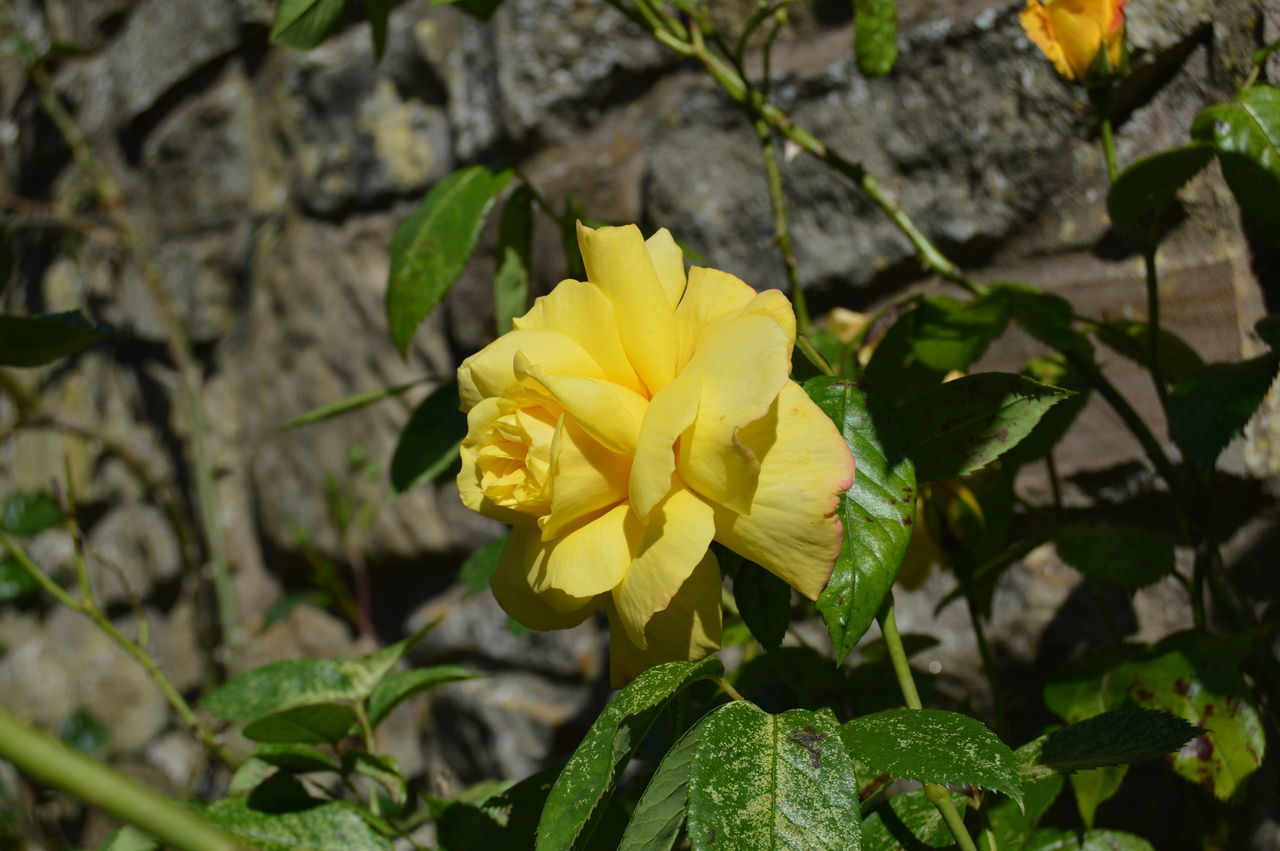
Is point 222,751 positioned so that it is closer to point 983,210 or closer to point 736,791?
point 736,791

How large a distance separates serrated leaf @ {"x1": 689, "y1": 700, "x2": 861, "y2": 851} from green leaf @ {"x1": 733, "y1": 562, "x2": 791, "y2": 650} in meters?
0.06

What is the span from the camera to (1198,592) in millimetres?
709

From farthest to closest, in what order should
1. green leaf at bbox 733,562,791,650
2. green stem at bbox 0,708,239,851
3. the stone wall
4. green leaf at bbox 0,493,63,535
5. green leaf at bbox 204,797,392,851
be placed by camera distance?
green leaf at bbox 0,493,63,535
the stone wall
green leaf at bbox 204,797,392,851
green leaf at bbox 733,562,791,650
green stem at bbox 0,708,239,851

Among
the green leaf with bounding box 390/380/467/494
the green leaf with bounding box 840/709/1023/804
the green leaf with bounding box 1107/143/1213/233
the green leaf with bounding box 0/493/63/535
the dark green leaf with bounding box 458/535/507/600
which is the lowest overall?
the green leaf with bounding box 0/493/63/535

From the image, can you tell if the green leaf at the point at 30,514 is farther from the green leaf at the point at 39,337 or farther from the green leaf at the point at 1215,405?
the green leaf at the point at 1215,405

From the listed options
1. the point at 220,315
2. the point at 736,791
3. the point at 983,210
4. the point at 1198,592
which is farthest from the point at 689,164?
the point at 220,315

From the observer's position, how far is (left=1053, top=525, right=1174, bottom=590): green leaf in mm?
669

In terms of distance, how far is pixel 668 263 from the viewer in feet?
1.68

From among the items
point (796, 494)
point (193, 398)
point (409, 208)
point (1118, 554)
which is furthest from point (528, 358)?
point (193, 398)

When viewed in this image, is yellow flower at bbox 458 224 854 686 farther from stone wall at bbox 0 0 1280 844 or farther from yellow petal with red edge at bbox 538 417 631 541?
stone wall at bbox 0 0 1280 844

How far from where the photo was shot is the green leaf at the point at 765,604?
1.56 feet

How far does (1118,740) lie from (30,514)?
5.72 feet

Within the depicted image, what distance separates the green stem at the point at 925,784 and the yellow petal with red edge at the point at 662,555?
12 cm

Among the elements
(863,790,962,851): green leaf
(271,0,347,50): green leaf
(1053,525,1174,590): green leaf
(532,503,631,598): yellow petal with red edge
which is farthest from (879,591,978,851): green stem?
(271,0,347,50): green leaf
